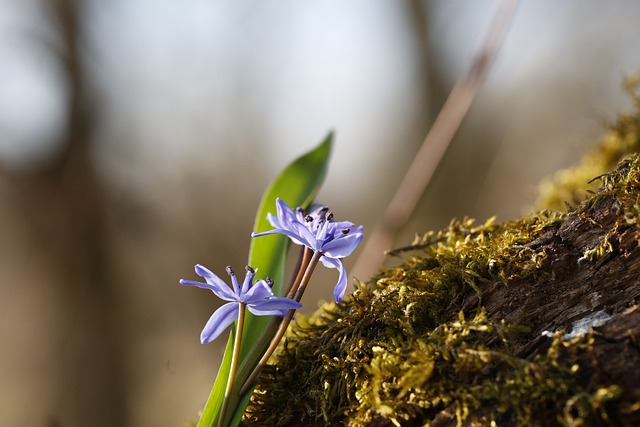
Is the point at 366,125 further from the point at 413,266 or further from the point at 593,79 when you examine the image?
the point at 413,266

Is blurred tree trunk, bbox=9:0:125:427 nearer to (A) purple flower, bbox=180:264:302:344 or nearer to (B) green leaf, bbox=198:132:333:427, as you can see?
(B) green leaf, bbox=198:132:333:427

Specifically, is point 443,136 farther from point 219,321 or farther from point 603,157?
point 219,321

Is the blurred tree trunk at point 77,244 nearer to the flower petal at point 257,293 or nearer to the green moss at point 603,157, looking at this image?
the green moss at point 603,157

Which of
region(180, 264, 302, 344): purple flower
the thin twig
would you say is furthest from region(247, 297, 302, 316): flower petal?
the thin twig

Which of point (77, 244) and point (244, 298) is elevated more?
point (77, 244)

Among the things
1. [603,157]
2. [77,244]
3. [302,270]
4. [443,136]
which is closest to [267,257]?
[302,270]

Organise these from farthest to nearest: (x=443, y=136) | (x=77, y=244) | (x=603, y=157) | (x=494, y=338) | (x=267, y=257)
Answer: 1. (x=77, y=244)
2. (x=603, y=157)
3. (x=443, y=136)
4. (x=267, y=257)
5. (x=494, y=338)
